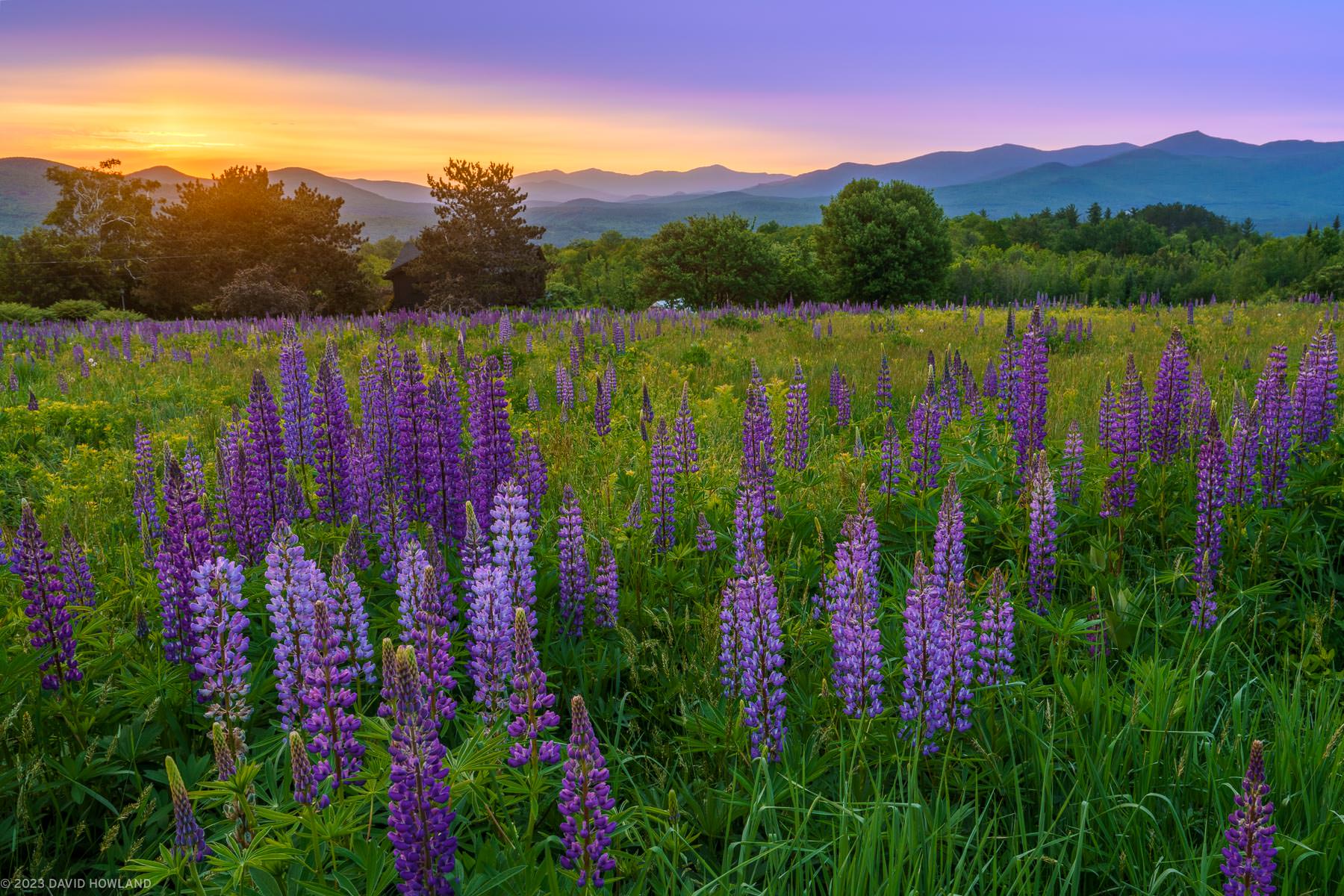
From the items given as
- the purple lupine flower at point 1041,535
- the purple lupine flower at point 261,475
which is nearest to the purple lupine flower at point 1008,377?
the purple lupine flower at point 1041,535

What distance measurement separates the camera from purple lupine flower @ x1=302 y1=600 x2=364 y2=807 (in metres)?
2.19

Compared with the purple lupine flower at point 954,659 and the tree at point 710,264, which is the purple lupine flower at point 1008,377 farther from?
the tree at point 710,264

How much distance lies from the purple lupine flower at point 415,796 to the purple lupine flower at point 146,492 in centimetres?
329

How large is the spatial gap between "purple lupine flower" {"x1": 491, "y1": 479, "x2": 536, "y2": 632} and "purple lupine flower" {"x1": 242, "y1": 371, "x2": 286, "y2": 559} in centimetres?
159

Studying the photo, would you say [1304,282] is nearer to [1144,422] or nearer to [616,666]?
Result: [1144,422]

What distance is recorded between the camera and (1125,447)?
4777mm

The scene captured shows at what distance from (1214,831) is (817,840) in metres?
1.34

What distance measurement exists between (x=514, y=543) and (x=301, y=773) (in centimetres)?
129

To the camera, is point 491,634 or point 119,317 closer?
point 491,634

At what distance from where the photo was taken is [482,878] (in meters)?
1.97

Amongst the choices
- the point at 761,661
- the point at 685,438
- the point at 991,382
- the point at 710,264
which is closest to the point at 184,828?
the point at 761,661

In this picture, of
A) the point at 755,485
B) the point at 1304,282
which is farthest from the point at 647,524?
the point at 1304,282

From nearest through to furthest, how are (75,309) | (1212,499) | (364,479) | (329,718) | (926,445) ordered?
(329,718), (364,479), (1212,499), (926,445), (75,309)

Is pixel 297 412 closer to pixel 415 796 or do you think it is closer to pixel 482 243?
pixel 415 796
